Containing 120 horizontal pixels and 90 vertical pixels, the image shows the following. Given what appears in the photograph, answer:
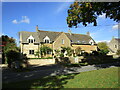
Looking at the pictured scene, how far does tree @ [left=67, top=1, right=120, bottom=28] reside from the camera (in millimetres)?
11531

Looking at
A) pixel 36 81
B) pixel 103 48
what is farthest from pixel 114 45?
pixel 36 81

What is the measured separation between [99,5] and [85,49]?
3207 centimetres

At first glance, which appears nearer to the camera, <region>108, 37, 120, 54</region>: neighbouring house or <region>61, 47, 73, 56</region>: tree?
<region>61, 47, 73, 56</region>: tree

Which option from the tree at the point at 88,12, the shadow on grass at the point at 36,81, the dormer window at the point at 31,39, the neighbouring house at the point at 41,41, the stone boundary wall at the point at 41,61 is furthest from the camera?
the dormer window at the point at 31,39

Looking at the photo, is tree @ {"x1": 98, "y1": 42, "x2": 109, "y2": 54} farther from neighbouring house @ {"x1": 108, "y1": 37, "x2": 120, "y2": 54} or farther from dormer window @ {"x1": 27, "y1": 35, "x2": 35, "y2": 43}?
dormer window @ {"x1": 27, "y1": 35, "x2": 35, "y2": 43}

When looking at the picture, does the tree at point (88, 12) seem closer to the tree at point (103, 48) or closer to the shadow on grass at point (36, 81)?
the shadow on grass at point (36, 81)

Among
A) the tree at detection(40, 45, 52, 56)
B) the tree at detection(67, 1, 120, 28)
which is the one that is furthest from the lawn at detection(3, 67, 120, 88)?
the tree at detection(40, 45, 52, 56)

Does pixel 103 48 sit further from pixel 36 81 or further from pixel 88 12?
pixel 36 81

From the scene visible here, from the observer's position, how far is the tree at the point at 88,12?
1153 centimetres

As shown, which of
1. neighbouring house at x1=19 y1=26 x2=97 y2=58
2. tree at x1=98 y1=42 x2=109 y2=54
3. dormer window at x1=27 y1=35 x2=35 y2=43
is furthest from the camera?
tree at x1=98 y1=42 x2=109 y2=54

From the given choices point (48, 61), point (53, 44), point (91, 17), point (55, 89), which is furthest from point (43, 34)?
point (55, 89)

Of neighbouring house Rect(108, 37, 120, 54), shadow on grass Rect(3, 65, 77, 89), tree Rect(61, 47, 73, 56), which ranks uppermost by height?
neighbouring house Rect(108, 37, 120, 54)

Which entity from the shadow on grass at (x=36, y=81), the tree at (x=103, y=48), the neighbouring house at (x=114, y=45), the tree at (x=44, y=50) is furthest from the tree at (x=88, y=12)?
the neighbouring house at (x=114, y=45)

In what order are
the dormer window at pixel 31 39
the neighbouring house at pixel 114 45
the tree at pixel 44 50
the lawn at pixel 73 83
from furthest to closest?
the neighbouring house at pixel 114 45 < the dormer window at pixel 31 39 < the tree at pixel 44 50 < the lawn at pixel 73 83
